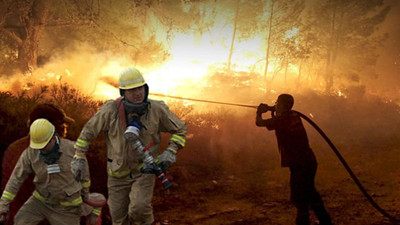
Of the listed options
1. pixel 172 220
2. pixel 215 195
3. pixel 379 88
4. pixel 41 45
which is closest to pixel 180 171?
pixel 215 195

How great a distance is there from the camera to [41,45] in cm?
1641

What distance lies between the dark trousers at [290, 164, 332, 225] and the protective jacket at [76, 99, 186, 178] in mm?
2114

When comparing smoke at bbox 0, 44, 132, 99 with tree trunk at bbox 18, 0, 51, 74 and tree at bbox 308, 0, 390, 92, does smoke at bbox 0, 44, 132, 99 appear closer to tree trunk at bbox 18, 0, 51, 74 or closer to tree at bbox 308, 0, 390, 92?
tree trunk at bbox 18, 0, 51, 74

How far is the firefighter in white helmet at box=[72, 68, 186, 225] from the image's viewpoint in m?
3.68

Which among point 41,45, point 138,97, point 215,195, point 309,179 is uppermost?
point 41,45

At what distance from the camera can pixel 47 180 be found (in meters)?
3.72

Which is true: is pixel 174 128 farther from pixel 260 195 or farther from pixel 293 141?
pixel 260 195

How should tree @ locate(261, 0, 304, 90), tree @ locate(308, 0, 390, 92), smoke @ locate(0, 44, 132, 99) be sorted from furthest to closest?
tree @ locate(308, 0, 390, 92) → tree @ locate(261, 0, 304, 90) → smoke @ locate(0, 44, 132, 99)

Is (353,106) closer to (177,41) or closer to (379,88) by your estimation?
(379,88)

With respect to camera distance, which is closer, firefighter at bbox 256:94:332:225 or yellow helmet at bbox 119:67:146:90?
yellow helmet at bbox 119:67:146:90

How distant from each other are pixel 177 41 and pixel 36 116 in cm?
1275

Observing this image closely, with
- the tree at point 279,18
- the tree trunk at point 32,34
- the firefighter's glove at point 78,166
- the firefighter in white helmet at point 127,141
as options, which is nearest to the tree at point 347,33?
the tree at point 279,18

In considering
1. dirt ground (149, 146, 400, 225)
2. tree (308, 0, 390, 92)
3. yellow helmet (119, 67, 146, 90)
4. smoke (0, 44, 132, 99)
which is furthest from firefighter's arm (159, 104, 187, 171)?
tree (308, 0, 390, 92)

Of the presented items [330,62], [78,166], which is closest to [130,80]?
[78,166]
